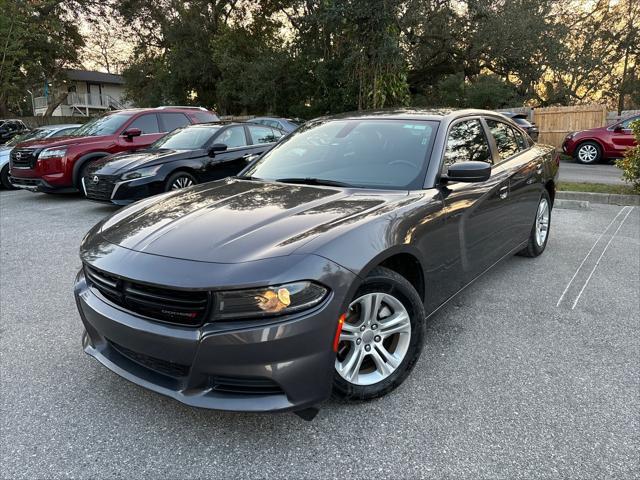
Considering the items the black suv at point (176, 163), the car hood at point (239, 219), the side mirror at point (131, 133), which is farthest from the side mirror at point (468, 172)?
the side mirror at point (131, 133)

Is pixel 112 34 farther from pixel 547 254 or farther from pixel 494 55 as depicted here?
pixel 547 254

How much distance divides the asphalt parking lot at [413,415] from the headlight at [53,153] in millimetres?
5726

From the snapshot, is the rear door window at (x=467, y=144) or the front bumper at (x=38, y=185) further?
the front bumper at (x=38, y=185)

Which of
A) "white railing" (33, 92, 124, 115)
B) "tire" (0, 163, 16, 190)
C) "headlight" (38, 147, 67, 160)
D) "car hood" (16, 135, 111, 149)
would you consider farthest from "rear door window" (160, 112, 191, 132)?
"white railing" (33, 92, 124, 115)

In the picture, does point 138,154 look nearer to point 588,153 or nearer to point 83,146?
point 83,146

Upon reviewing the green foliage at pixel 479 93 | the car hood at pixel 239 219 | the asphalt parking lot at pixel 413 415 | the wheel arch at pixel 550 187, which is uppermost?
the green foliage at pixel 479 93

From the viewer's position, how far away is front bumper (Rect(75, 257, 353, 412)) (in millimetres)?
2041

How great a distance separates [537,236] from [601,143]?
11538mm

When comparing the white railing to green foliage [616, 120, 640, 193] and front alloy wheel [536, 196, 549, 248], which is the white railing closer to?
green foliage [616, 120, 640, 193]

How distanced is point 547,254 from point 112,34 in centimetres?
3003

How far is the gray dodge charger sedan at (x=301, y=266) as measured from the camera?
2.07 metres

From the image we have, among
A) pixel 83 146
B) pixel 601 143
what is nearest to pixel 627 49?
pixel 601 143

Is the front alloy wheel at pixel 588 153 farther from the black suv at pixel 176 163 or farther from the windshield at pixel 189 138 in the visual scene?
the windshield at pixel 189 138

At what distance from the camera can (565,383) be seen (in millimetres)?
2773
